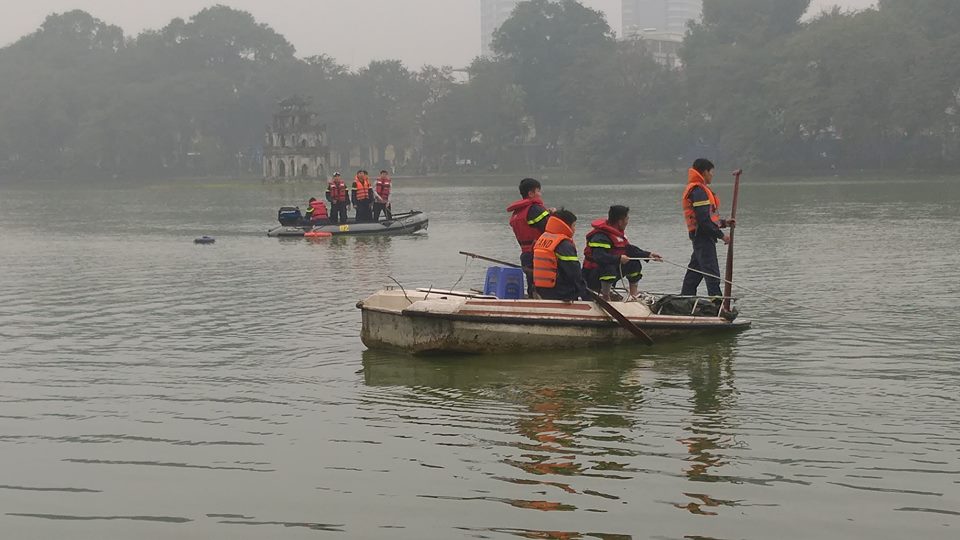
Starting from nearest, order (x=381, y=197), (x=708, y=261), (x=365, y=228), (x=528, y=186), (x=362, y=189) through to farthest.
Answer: (x=528, y=186) → (x=708, y=261) → (x=365, y=228) → (x=362, y=189) → (x=381, y=197)

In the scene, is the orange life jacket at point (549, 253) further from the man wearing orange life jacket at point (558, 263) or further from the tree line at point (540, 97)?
the tree line at point (540, 97)

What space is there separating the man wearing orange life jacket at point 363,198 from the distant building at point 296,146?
69932 mm

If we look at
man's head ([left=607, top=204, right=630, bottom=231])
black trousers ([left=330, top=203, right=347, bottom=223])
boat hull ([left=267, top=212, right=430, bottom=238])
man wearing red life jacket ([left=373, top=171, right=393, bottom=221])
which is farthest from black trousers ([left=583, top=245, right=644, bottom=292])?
black trousers ([left=330, top=203, right=347, bottom=223])

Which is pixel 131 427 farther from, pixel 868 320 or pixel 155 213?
pixel 155 213

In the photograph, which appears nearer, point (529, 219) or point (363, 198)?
point (529, 219)

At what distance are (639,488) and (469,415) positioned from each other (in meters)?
2.66

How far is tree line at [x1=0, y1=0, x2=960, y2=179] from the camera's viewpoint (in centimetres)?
8931

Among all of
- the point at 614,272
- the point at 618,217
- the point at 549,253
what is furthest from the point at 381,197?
the point at 549,253

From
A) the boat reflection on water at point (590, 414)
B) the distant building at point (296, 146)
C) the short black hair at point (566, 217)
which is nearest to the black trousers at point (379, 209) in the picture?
the boat reflection on water at point (590, 414)

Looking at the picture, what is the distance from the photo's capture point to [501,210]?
177 ft

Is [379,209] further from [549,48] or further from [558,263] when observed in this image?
[549,48]

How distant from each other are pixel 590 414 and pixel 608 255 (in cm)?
380

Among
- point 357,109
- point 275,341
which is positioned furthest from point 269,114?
point 275,341

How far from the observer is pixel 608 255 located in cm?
1437
